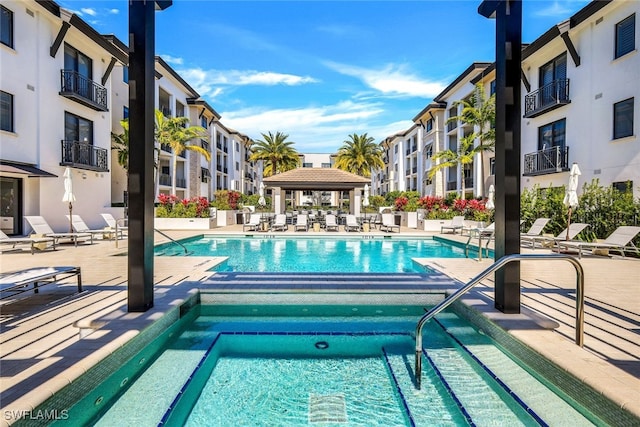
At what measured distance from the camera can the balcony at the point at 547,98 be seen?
55.3 ft

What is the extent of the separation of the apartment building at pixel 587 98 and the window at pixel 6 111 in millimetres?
22999

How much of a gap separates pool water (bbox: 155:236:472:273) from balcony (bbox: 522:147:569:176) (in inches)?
270

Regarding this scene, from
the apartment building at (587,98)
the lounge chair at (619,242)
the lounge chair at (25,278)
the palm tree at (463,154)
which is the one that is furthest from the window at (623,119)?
the lounge chair at (25,278)

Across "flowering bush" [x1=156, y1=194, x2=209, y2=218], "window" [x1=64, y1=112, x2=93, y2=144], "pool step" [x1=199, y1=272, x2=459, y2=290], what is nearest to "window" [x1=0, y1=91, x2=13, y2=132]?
"window" [x1=64, y1=112, x2=93, y2=144]

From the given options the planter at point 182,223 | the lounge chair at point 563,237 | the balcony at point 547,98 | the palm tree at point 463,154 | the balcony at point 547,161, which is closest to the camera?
the lounge chair at point 563,237

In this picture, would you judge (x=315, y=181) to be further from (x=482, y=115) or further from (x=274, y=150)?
(x=274, y=150)

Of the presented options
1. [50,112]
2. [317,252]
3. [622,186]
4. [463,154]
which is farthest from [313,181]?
[622,186]

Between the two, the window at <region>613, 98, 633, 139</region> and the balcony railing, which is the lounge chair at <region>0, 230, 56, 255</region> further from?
the window at <region>613, 98, 633, 139</region>

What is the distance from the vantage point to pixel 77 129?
58.0 ft

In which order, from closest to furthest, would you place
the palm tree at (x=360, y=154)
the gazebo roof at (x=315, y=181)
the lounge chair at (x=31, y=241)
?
the lounge chair at (x=31, y=241), the gazebo roof at (x=315, y=181), the palm tree at (x=360, y=154)

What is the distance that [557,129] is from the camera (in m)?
18.0

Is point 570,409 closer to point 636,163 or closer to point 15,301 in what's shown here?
point 15,301

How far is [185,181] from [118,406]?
29758 millimetres

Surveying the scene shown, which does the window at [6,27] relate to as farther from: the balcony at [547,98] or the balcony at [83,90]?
the balcony at [547,98]
